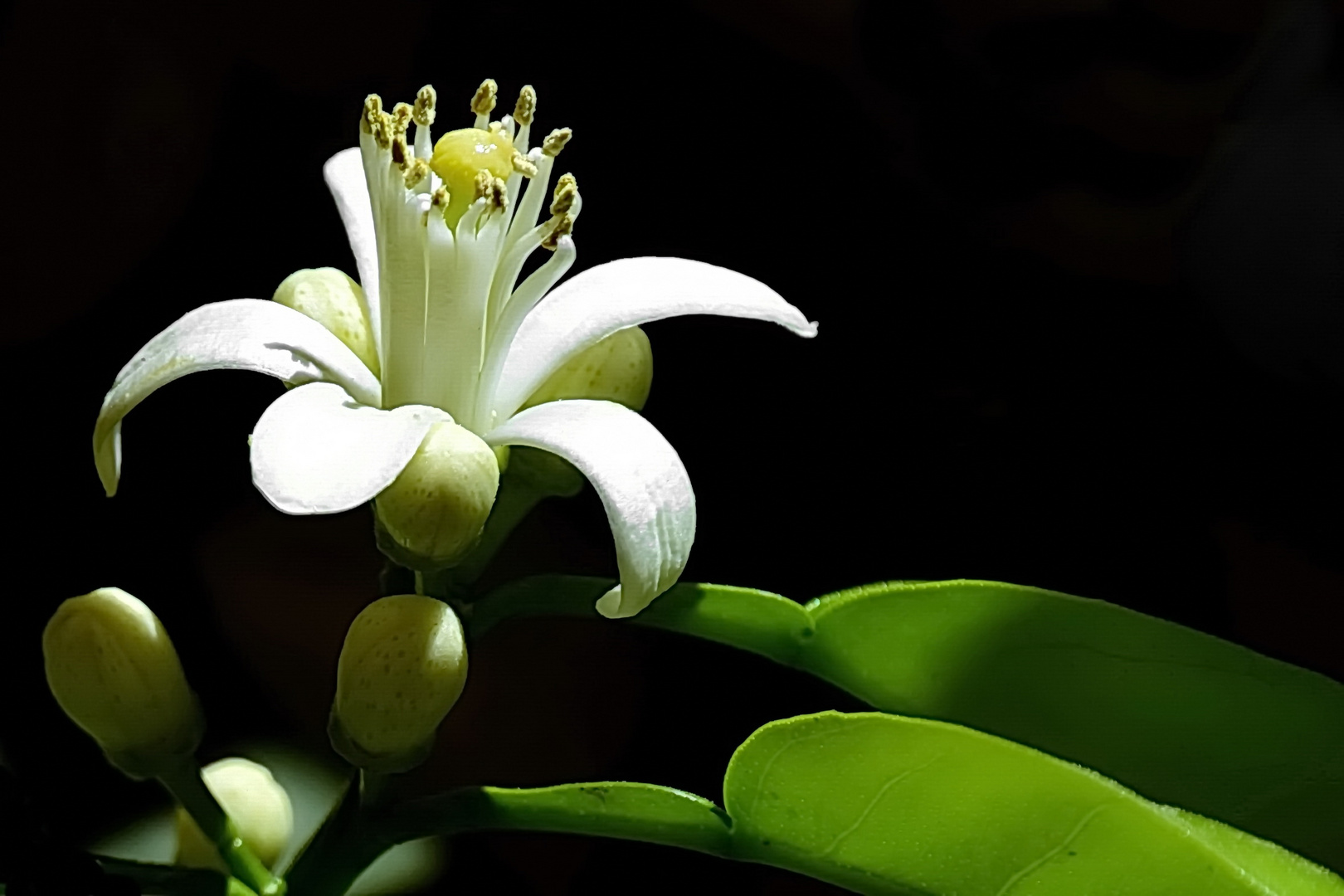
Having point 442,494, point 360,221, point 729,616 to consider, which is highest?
point 360,221

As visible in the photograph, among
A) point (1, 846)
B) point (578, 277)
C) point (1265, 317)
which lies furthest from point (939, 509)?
point (1, 846)

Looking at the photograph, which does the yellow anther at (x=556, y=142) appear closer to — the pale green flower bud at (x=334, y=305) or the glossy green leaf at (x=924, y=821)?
the pale green flower bud at (x=334, y=305)

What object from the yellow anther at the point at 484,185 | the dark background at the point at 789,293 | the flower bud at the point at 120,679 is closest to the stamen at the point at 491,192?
the yellow anther at the point at 484,185

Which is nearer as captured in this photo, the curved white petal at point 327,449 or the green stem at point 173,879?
the curved white petal at point 327,449

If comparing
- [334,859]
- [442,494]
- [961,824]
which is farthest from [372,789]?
[961,824]

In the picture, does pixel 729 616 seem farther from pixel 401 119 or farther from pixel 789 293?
pixel 789 293

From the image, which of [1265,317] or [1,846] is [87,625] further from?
[1265,317]
